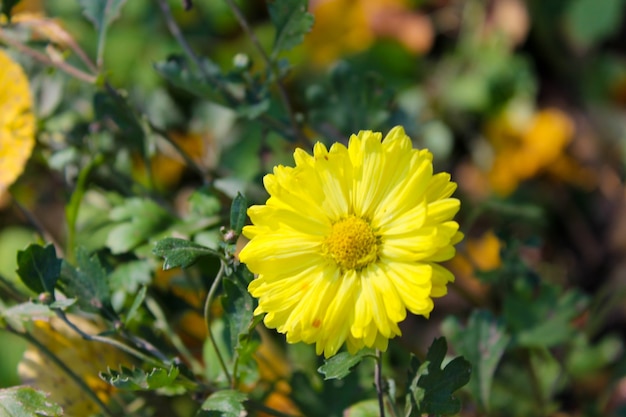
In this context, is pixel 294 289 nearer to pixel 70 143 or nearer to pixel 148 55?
pixel 70 143

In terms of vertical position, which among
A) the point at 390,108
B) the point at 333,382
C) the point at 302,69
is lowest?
the point at 333,382

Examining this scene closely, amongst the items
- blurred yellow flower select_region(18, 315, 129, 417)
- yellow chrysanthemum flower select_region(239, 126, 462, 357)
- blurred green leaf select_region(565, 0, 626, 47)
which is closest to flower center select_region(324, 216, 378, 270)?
yellow chrysanthemum flower select_region(239, 126, 462, 357)

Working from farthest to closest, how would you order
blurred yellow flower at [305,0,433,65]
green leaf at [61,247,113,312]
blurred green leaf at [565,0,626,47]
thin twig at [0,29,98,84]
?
blurred yellow flower at [305,0,433,65]
blurred green leaf at [565,0,626,47]
thin twig at [0,29,98,84]
green leaf at [61,247,113,312]

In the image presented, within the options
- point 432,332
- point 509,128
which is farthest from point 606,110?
point 432,332

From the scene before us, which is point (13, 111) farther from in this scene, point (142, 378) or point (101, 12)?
point (142, 378)

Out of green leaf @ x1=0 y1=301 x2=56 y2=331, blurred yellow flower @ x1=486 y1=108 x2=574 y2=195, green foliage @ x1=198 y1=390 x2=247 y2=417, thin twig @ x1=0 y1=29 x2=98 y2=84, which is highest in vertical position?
thin twig @ x1=0 y1=29 x2=98 y2=84

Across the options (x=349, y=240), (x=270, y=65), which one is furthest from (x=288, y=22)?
(x=349, y=240)

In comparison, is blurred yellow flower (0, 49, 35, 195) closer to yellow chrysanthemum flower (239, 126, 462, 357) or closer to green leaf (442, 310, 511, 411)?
yellow chrysanthemum flower (239, 126, 462, 357)
